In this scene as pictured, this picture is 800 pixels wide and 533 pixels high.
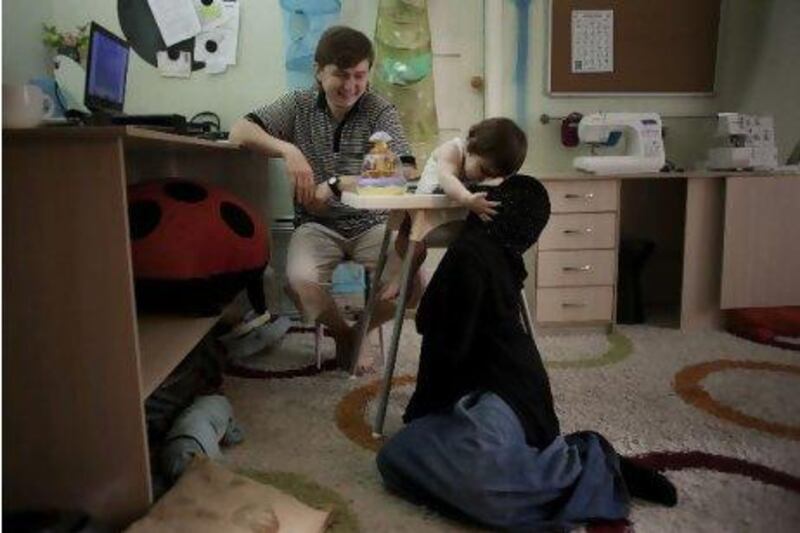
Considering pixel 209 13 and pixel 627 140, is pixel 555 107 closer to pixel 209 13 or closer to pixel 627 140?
pixel 627 140

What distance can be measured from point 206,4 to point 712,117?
228 cm

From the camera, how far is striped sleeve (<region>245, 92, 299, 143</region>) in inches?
83.0

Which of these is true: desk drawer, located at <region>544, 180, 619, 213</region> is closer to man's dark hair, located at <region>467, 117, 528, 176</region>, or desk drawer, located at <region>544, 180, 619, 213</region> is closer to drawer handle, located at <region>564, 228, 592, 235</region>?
drawer handle, located at <region>564, 228, 592, 235</region>

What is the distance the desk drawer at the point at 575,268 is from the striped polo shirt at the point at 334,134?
0.72m

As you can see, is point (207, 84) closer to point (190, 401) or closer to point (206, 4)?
point (206, 4)

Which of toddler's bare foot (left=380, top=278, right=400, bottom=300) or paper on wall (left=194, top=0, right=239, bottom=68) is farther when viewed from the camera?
paper on wall (left=194, top=0, right=239, bottom=68)

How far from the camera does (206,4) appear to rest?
2709mm

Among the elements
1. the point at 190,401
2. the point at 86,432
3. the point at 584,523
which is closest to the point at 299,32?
the point at 190,401

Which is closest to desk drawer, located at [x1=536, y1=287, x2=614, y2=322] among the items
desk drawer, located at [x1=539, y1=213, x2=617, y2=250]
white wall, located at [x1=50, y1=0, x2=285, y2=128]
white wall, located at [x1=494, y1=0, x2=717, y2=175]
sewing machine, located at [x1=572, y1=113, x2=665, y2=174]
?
desk drawer, located at [x1=539, y1=213, x2=617, y2=250]


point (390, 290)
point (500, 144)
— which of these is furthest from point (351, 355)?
point (500, 144)

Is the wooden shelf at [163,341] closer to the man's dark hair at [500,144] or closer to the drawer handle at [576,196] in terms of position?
the man's dark hair at [500,144]

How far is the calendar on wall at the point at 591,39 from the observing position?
9.43ft

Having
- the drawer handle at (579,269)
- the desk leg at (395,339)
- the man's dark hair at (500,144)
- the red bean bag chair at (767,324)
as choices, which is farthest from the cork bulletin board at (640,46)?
the desk leg at (395,339)

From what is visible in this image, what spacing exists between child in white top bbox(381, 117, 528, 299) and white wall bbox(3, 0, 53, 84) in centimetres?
168
